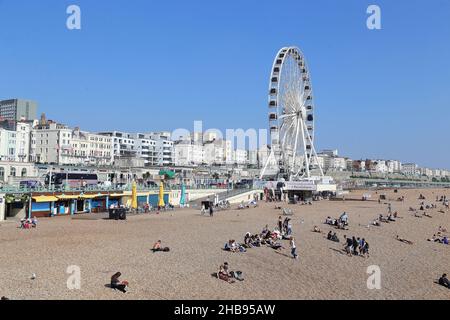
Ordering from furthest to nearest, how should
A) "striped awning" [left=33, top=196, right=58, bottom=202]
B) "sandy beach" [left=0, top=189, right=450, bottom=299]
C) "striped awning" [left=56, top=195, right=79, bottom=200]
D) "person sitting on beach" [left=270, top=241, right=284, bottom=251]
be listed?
"striped awning" [left=56, top=195, right=79, bottom=200], "striped awning" [left=33, top=196, right=58, bottom=202], "person sitting on beach" [left=270, top=241, right=284, bottom=251], "sandy beach" [left=0, top=189, right=450, bottom=299]

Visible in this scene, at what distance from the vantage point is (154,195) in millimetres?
37812

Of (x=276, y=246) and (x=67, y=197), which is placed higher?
(x=67, y=197)

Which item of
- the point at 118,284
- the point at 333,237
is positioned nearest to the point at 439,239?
the point at 333,237

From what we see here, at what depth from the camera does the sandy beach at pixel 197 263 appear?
11.6m

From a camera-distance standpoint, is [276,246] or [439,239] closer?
[276,246]

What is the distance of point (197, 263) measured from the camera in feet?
48.2

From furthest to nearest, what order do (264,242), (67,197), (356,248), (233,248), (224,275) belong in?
1. (67,197)
2. (264,242)
3. (356,248)
4. (233,248)
5. (224,275)

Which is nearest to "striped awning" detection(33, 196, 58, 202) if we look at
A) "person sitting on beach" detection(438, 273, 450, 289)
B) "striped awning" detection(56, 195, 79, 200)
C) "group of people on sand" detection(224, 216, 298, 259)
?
"striped awning" detection(56, 195, 79, 200)

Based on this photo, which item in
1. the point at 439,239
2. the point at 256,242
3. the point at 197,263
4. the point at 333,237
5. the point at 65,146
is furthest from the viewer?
the point at 65,146

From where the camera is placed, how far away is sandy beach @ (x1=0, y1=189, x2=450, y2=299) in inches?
455

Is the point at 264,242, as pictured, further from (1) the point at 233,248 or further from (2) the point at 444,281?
(2) the point at 444,281

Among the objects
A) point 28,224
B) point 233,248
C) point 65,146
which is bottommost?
point 233,248

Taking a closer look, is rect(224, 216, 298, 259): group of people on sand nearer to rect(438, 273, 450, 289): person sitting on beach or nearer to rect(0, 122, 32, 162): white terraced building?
rect(438, 273, 450, 289): person sitting on beach

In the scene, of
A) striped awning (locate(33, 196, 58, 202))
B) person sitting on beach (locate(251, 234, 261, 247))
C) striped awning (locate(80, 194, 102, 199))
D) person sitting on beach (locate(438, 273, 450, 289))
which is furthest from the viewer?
striped awning (locate(80, 194, 102, 199))
